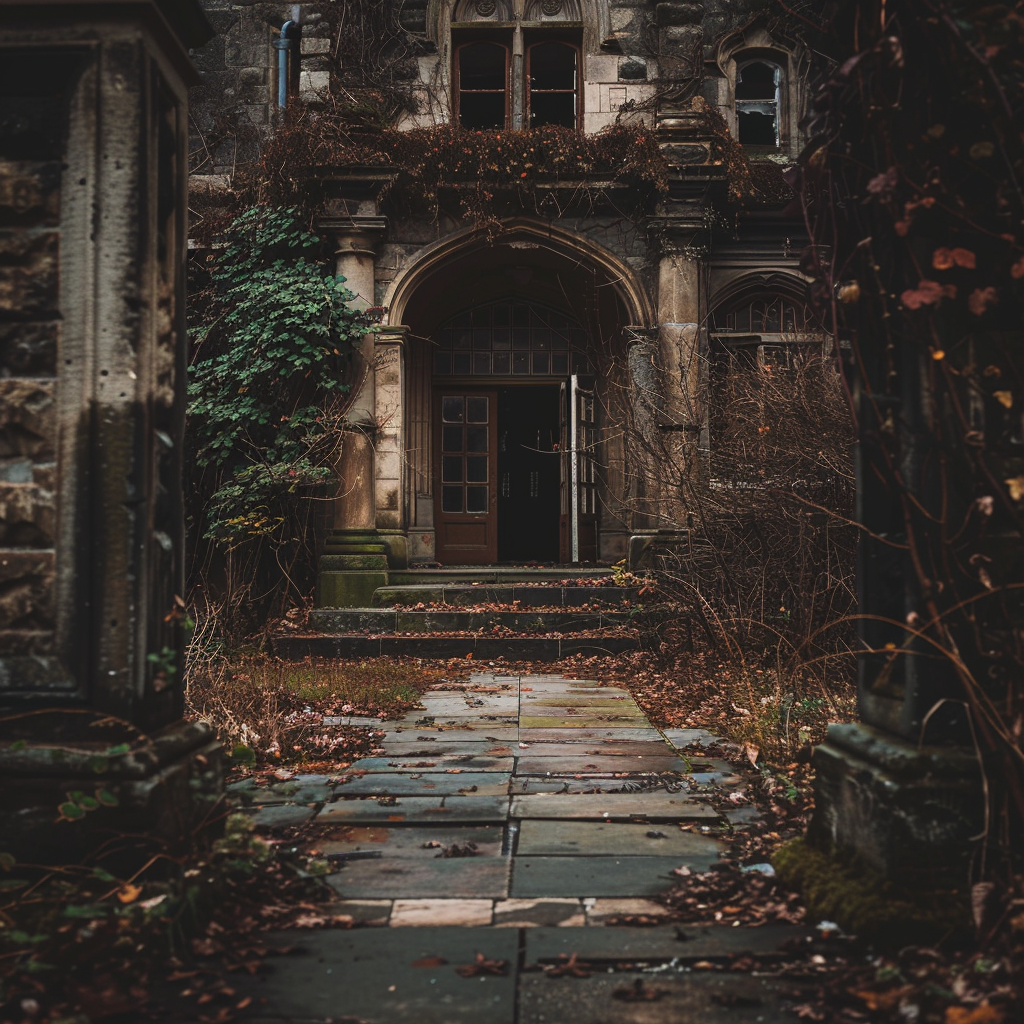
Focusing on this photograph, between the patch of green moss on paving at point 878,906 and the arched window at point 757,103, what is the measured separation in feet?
37.1

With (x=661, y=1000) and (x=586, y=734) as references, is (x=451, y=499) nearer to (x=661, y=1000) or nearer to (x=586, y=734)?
(x=586, y=734)

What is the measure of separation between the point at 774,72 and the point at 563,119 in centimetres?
276

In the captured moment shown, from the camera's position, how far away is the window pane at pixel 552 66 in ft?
39.8

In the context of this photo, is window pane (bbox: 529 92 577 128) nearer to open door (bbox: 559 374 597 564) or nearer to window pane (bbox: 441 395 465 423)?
open door (bbox: 559 374 597 564)

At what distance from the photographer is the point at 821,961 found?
8.64ft

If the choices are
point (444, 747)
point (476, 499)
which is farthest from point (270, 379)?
point (444, 747)

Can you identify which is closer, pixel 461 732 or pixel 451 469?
pixel 461 732

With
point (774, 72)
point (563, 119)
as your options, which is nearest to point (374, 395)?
point (563, 119)

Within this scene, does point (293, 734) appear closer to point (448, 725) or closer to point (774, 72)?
point (448, 725)

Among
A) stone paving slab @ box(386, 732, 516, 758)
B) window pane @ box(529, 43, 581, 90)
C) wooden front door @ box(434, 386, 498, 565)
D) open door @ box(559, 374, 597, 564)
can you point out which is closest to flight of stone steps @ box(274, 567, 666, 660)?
open door @ box(559, 374, 597, 564)

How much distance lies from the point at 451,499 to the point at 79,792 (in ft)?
33.6

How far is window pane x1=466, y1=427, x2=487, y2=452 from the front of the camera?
13047mm

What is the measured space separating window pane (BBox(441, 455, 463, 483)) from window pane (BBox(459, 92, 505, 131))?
3.91 meters

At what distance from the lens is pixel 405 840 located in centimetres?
385
